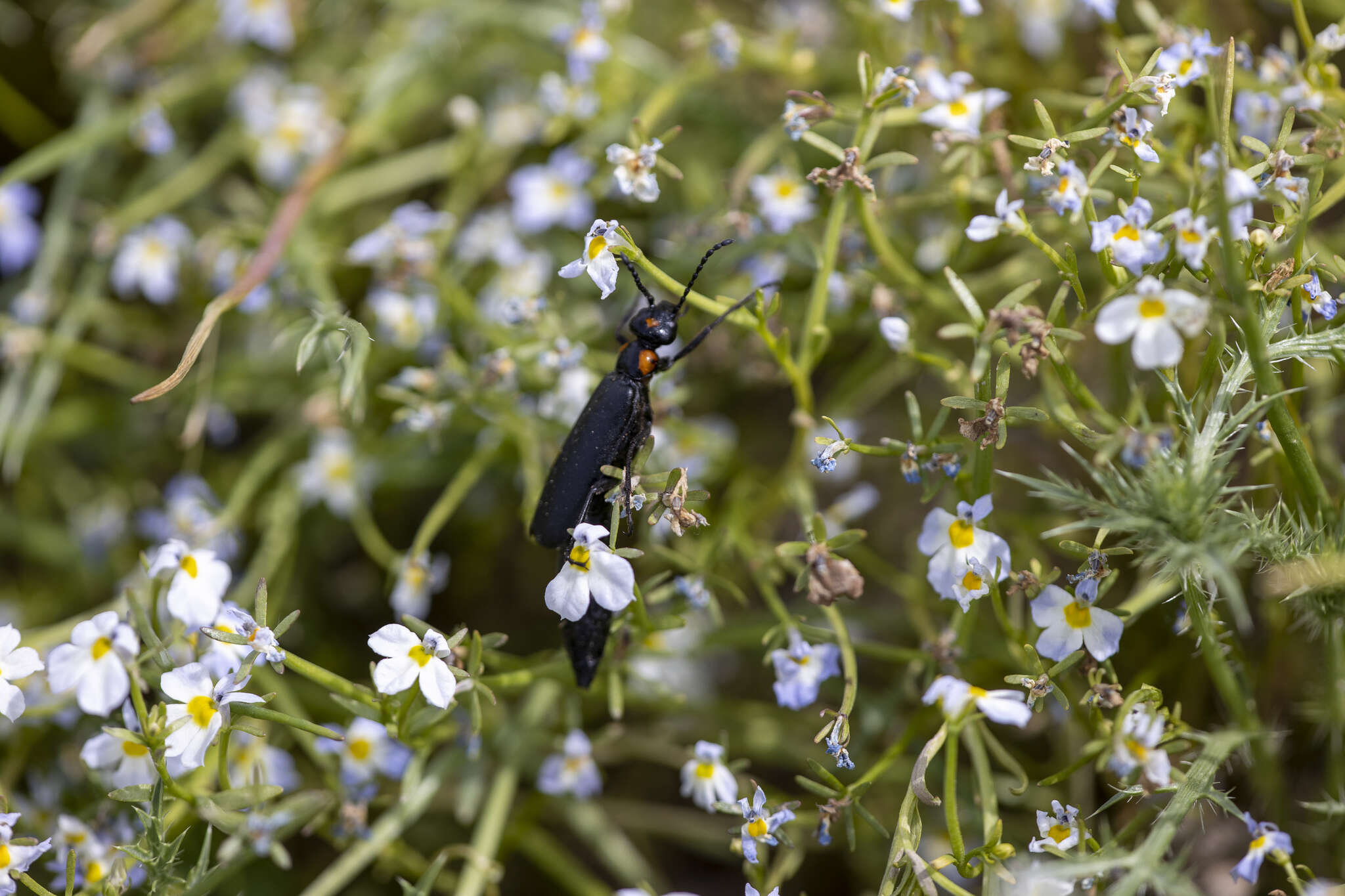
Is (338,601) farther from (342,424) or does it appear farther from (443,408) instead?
(443,408)

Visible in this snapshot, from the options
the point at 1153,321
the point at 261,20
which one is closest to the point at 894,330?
the point at 1153,321

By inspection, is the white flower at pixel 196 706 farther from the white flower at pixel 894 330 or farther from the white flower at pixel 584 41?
the white flower at pixel 584 41

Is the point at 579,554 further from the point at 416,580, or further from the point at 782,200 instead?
the point at 782,200

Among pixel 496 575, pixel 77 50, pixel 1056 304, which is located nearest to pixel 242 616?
pixel 1056 304

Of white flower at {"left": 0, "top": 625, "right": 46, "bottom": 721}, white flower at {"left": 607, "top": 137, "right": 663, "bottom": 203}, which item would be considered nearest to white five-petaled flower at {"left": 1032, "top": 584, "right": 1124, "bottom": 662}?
white flower at {"left": 607, "top": 137, "right": 663, "bottom": 203}

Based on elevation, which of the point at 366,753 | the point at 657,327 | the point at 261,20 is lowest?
the point at 366,753

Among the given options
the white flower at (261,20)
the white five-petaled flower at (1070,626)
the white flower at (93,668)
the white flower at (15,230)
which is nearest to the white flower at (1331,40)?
the white five-petaled flower at (1070,626)
